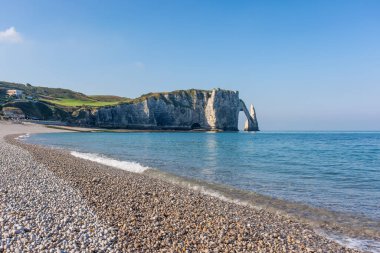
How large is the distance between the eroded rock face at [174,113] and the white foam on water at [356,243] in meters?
126

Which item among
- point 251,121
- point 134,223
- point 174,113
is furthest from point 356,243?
point 251,121

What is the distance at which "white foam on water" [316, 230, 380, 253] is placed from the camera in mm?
8406

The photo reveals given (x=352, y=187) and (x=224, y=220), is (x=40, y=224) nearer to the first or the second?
(x=224, y=220)

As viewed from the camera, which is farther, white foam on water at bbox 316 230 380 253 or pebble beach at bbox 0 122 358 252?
white foam on water at bbox 316 230 380 253

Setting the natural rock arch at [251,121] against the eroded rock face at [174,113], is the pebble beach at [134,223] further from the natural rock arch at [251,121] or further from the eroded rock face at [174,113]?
the natural rock arch at [251,121]

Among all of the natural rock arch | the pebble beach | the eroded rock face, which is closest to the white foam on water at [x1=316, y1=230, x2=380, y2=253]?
the pebble beach

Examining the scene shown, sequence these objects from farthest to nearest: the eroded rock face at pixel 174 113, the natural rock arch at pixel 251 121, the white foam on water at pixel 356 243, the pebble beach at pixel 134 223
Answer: the natural rock arch at pixel 251 121 < the eroded rock face at pixel 174 113 < the white foam on water at pixel 356 243 < the pebble beach at pixel 134 223

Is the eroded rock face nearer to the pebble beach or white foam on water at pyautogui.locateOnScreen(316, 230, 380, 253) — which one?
the pebble beach

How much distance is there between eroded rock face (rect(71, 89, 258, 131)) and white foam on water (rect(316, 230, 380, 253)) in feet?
413

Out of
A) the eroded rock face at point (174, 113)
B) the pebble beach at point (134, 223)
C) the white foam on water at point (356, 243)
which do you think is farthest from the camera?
the eroded rock face at point (174, 113)

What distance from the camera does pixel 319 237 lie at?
358 inches

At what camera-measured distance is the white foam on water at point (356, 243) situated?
8.41m

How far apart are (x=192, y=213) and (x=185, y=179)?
27.5 feet

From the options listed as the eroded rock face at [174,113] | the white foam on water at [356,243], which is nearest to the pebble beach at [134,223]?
the white foam on water at [356,243]
